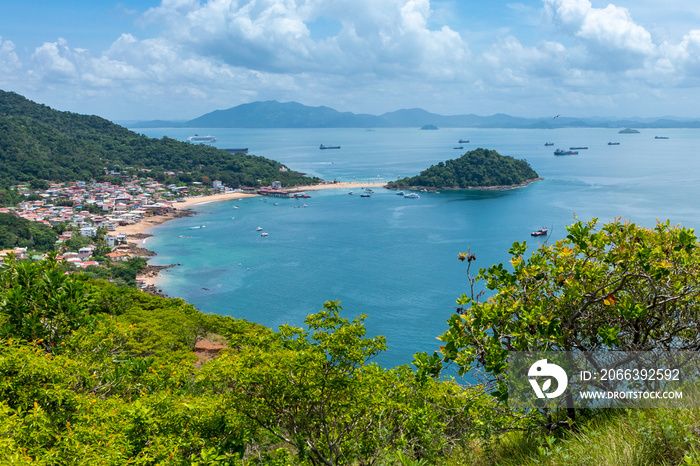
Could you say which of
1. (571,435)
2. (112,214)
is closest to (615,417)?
(571,435)

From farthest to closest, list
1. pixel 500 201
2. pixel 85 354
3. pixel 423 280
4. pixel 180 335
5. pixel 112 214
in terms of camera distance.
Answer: pixel 500 201 → pixel 112 214 → pixel 423 280 → pixel 180 335 → pixel 85 354

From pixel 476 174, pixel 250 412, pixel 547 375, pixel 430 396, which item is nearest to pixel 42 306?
pixel 250 412

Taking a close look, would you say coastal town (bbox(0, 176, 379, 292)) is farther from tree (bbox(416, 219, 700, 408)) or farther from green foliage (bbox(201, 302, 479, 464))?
tree (bbox(416, 219, 700, 408))

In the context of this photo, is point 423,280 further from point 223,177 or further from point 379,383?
point 223,177

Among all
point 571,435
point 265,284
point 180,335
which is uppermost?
point 571,435

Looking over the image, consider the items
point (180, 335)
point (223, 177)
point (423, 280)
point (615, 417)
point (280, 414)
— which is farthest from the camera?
point (223, 177)

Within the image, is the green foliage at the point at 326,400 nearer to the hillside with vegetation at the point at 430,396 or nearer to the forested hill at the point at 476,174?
the hillside with vegetation at the point at 430,396

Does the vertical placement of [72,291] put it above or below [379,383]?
above
